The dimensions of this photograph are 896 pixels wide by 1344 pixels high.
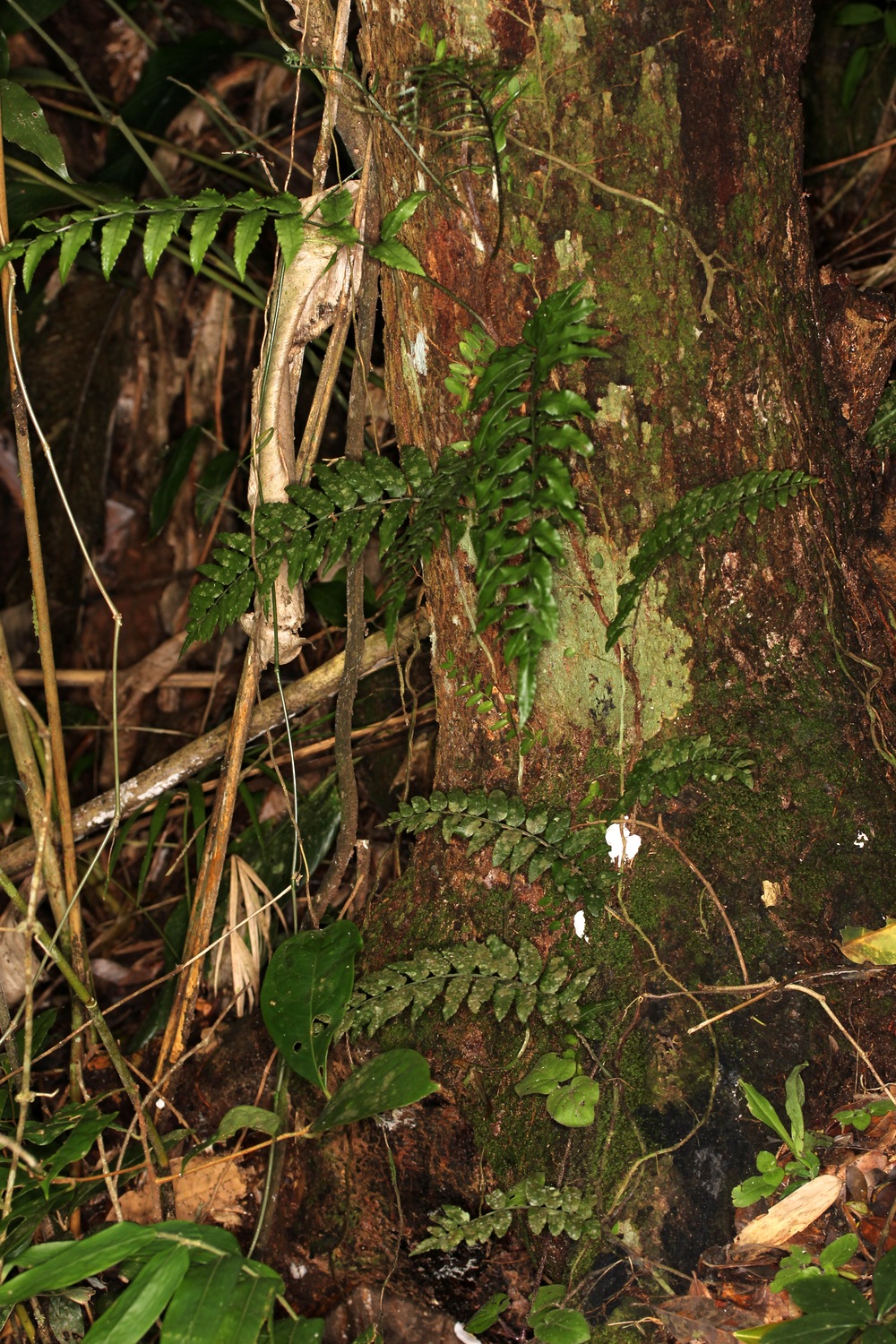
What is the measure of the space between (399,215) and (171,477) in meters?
1.86

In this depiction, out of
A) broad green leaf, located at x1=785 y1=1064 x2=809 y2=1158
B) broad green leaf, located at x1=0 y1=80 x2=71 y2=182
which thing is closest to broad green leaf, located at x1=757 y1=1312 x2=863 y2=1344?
broad green leaf, located at x1=785 y1=1064 x2=809 y2=1158

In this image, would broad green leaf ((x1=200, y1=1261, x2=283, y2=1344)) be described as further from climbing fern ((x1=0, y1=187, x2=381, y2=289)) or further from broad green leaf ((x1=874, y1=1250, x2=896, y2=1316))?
climbing fern ((x1=0, y1=187, x2=381, y2=289))

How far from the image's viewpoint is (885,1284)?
130 centimetres

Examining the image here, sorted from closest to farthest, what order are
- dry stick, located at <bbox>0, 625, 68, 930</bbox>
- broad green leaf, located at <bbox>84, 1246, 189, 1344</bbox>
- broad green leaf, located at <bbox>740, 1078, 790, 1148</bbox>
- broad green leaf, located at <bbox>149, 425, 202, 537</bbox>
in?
1. broad green leaf, located at <bbox>84, 1246, 189, 1344</bbox>
2. broad green leaf, located at <bbox>740, 1078, 790, 1148</bbox>
3. dry stick, located at <bbox>0, 625, 68, 930</bbox>
4. broad green leaf, located at <bbox>149, 425, 202, 537</bbox>

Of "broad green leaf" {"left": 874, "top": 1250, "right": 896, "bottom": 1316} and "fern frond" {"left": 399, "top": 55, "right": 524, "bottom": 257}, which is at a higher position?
"fern frond" {"left": 399, "top": 55, "right": 524, "bottom": 257}

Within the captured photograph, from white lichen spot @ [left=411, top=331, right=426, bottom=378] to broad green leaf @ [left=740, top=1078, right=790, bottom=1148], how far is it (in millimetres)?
1341

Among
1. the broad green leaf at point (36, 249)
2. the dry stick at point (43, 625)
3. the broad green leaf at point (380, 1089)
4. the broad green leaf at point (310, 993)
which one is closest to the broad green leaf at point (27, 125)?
the dry stick at point (43, 625)

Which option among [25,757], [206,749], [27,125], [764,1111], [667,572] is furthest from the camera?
[206,749]

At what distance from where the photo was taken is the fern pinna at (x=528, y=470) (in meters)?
1.48

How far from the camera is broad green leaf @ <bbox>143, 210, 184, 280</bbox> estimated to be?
1631mm

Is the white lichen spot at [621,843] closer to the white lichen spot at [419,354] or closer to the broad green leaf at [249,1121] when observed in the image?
the broad green leaf at [249,1121]

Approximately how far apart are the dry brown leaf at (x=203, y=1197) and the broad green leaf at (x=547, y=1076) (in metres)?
0.73

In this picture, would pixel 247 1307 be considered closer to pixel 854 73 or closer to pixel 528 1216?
pixel 528 1216

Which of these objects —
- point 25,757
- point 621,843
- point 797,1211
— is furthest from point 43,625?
point 797,1211
